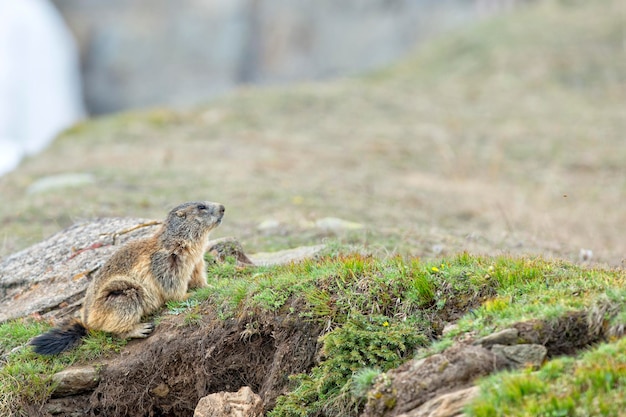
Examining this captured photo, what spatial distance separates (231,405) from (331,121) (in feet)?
66.0

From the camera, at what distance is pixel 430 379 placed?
566 centimetres

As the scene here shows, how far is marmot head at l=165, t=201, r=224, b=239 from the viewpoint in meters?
7.94

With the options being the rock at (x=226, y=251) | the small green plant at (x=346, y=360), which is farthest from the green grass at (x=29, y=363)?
the small green plant at (x=346, y=360)

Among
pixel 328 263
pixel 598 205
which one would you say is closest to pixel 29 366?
pixel 328 263

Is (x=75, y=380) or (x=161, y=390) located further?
(x=161, y=390)

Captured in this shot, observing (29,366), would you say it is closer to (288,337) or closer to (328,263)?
(288,337)

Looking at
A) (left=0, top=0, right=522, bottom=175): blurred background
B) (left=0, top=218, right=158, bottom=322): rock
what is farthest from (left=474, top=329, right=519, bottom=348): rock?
(left=0, top=0, right=522, bottom=175): blurred background

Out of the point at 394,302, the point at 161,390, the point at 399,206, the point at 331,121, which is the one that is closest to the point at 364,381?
the point at 394,302

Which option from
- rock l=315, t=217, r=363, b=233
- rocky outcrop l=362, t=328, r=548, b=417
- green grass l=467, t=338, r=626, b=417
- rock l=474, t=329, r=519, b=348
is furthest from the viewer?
rock l=315, t=217, r=363, b=233

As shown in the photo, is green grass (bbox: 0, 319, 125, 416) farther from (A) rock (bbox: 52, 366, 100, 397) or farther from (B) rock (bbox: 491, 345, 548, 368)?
(B) rock (bbox: 491, 345, 548, 368)

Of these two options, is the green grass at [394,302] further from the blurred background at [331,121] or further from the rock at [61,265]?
the blurred background at [331,121]

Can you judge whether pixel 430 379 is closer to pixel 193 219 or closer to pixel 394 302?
pixel 394 302

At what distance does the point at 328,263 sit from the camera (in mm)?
7609

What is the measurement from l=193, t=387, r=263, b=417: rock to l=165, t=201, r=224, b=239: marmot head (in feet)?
6.04
